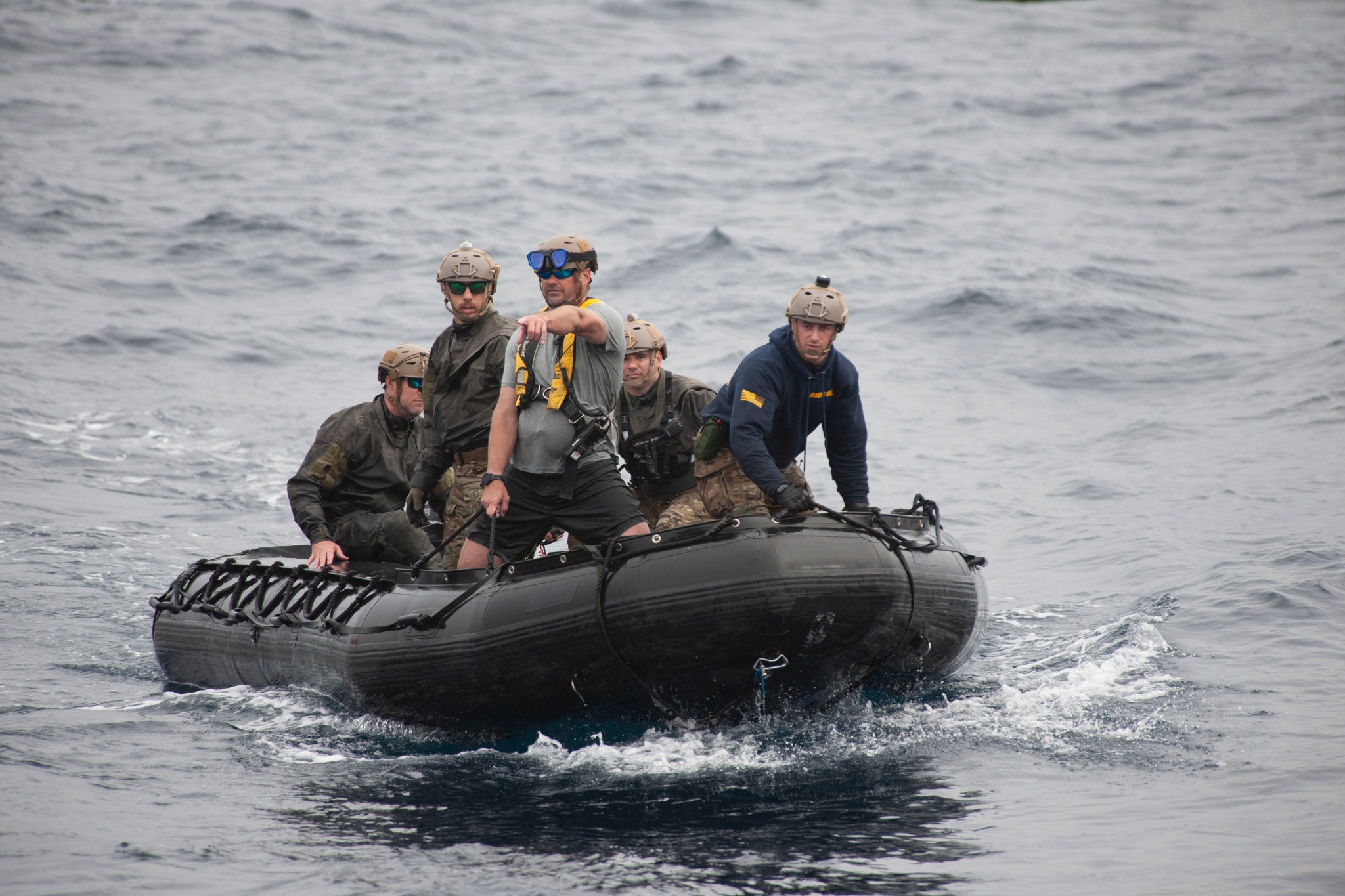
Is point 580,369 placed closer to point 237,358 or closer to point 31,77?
point 237,358

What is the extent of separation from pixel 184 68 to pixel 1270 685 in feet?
81.9

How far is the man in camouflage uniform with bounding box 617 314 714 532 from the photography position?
7.26 metres

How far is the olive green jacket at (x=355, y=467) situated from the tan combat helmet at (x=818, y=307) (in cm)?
240

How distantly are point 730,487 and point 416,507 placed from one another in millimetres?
1633

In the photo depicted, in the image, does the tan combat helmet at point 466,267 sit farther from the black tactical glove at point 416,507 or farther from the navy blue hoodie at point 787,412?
the navy blue hoodie at point 787,412

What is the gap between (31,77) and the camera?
2539 centimetres

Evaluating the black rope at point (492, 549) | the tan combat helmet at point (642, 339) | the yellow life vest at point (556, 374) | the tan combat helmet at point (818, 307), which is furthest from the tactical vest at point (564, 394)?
the tan combat helmet at point (642, 339)

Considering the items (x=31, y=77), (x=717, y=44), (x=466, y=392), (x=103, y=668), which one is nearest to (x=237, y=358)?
(x=103, y=668)

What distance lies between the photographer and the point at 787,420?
643cm

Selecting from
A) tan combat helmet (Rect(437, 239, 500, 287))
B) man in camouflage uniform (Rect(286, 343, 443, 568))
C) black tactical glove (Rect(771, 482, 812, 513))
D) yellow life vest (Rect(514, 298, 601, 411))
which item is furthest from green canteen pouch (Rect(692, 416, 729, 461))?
man in camouflage uniform (Rect(286, 343, 443, 568))

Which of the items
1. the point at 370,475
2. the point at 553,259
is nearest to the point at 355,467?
the point at 370,475

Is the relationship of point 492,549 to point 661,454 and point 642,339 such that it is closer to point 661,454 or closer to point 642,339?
point 661,454

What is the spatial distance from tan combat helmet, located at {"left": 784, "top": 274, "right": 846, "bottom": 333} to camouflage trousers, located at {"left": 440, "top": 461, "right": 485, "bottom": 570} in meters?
1.85

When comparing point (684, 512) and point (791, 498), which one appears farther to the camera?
point (684, 512)
